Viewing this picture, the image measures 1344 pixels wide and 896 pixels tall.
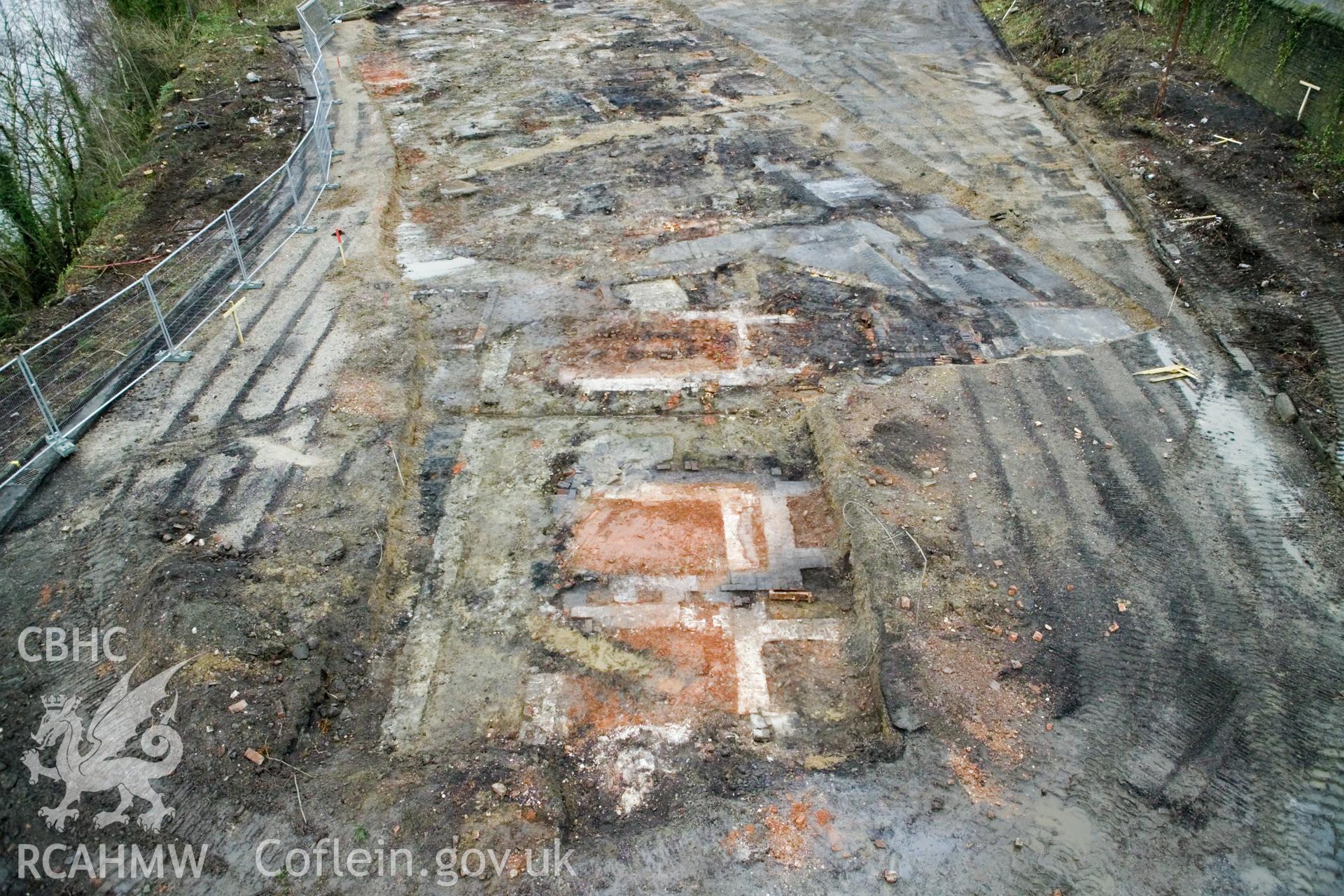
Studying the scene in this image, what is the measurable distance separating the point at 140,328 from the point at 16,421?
2007 mm

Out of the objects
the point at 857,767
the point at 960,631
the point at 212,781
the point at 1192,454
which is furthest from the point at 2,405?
the point at 1192,454

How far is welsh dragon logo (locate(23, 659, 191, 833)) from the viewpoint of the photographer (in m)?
5.86

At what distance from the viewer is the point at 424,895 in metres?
5.54

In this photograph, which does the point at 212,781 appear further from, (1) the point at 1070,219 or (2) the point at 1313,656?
(1) the point at 1070,219

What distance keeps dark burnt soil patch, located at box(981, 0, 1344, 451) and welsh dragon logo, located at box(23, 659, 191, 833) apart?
36.8 ft

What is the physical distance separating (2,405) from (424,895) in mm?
7763

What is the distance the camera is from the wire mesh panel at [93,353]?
9.70 meters

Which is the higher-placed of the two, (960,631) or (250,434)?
(250,434)

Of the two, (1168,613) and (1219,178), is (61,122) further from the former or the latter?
(1219,178)

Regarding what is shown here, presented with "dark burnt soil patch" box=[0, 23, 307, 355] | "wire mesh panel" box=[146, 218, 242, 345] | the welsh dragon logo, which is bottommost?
the welsh dragon logo

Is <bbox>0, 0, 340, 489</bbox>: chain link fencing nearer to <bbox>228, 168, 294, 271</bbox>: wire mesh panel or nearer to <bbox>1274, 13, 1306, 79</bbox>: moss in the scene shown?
<bbox>228, 168, 294, 271</bbox>: wire mesh panel

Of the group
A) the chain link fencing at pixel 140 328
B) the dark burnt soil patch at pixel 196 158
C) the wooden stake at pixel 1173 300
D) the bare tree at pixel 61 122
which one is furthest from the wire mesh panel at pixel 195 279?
the wooden stake at pixel 1173 300

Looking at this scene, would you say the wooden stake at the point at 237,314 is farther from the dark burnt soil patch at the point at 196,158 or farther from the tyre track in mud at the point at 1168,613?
the tyre track in mud at the point at 1168,613

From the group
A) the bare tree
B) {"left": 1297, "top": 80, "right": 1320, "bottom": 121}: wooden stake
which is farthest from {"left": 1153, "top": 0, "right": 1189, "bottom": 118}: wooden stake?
the bare tree
